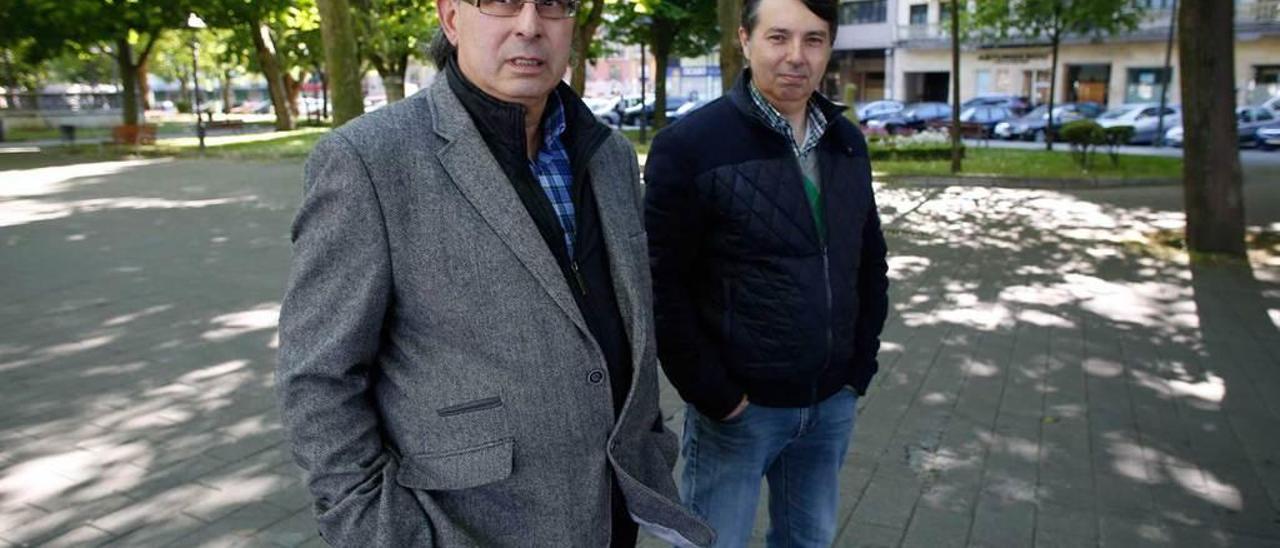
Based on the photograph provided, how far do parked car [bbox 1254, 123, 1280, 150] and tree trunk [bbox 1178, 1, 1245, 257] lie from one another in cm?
2042

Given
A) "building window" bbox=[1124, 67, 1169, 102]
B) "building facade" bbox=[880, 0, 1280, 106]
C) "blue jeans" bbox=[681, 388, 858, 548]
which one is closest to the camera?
"blue jeans" bbox=[681, 388, 858, 548]

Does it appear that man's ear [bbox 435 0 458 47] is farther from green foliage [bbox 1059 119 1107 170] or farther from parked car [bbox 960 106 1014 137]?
parked car [bbox 960 106 1014 137]

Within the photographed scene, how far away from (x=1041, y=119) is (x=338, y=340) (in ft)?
111

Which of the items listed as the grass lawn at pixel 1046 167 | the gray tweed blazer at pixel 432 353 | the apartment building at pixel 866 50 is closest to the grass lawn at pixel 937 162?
the grass lawn at pixel 1046 167

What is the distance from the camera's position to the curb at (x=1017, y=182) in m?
16.8

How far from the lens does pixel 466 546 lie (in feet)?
5.76

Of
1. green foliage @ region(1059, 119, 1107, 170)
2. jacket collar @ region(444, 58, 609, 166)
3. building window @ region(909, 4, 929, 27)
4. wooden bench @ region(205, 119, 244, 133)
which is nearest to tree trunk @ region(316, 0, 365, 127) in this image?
jacket collar @ region(444, 58, 609, 166)

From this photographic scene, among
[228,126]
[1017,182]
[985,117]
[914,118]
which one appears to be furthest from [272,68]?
[1017,182]

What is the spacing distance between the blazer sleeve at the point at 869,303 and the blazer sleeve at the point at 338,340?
1.42 metres

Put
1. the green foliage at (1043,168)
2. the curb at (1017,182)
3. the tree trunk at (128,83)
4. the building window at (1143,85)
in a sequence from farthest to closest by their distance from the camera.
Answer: the building window at (1143,85) < the tree trunk at (128,83) < the green foliage at (1043,168) < the curb at (1017,182)

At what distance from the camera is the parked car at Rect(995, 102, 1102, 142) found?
3130cm

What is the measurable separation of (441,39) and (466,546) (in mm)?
996

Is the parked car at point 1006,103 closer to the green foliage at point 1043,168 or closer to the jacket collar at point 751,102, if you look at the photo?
the green foliage at point 1043,168

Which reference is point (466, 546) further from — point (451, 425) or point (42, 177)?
point (42, 177)
